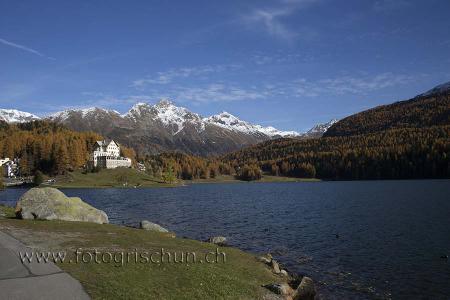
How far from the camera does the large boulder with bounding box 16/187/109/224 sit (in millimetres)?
57391

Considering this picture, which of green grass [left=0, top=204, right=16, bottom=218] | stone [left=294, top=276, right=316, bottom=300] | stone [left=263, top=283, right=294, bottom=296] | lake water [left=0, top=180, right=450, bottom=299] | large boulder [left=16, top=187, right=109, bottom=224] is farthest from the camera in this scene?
green grass [left=0, top=204, right=16, bottom=218]

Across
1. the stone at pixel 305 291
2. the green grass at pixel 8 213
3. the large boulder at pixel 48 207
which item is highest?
the large boulder at pixel 48 207

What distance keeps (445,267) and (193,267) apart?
28261mm

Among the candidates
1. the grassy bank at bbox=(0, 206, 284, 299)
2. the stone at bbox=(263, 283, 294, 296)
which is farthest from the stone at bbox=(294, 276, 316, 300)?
the grassy bank at bbox=(0, 206, 284, 299)

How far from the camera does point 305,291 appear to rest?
34.4 metres

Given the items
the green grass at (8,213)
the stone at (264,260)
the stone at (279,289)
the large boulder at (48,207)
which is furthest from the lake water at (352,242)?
the green grass at (8,213)

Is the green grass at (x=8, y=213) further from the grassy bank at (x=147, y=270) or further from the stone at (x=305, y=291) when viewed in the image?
the stone at (x=305, y=291)

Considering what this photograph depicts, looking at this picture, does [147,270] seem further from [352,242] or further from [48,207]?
[352,242]

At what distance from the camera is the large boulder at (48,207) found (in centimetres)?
5739

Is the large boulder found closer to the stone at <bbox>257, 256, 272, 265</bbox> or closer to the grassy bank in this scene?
the grassy bank

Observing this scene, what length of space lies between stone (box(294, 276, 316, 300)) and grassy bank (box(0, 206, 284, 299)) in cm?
258

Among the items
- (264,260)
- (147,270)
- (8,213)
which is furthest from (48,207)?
(147,270)

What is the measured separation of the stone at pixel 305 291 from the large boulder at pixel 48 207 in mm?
36399

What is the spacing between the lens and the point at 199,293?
26.5 meters
